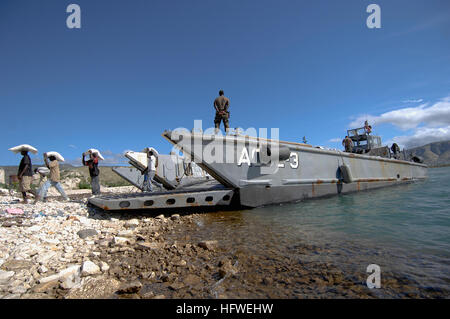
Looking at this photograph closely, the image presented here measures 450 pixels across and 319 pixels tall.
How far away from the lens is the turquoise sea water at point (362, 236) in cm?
225

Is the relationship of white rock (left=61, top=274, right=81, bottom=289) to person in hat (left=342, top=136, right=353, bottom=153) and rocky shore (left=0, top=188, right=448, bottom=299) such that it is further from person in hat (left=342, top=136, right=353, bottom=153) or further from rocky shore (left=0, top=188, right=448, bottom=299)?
person in hat (left=342, top=136, right=353, bottom=153)

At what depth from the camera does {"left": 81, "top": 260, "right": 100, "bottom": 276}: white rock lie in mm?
2223

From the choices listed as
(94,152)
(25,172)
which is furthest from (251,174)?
(25,172)

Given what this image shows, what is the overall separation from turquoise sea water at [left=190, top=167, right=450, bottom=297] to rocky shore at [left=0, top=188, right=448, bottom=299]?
0.45ft

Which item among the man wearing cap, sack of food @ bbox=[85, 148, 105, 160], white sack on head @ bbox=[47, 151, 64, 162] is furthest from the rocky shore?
sack of food @ bbox=[85, 148, 105, 160]

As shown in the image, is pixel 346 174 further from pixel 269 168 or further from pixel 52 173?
pixel 52 173

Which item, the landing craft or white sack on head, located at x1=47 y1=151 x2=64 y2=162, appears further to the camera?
white sack on head, located at x1=47 y1=151 x2=64 y2=162

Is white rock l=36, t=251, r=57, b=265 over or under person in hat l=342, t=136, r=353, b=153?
under

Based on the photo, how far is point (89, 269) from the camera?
2260 mm

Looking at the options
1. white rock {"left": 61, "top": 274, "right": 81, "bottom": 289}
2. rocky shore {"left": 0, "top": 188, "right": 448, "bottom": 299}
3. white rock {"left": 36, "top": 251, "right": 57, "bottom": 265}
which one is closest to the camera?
rocky shore {"left": 0, "top": 188, "right": 448, "bottom": 299}

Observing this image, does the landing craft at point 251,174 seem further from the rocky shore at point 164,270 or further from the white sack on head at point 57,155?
the white sack on head at point 57,155

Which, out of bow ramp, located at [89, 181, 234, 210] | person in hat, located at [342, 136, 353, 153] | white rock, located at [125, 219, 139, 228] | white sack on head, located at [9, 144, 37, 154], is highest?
person in hat, located at [342, 136, 353, 153]

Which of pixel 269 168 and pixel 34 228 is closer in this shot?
pixel 34 228

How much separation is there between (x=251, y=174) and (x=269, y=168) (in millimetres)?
684
